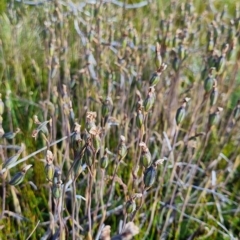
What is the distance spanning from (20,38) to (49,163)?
113 cm

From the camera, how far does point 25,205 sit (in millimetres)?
1124

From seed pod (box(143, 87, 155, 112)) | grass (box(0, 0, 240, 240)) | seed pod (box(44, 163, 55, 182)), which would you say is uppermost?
seed pod (box(143, 87, 155, 112))

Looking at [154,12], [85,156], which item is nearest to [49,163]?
[85,156]

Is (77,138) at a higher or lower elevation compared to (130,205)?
higher

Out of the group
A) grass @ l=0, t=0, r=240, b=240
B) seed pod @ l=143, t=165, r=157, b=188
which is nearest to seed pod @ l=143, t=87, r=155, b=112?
grass @ l=0, t=0, r=240, b=240

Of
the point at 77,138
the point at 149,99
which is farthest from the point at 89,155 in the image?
the point at 149,99

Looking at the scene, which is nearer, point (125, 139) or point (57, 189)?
point (57, 189)

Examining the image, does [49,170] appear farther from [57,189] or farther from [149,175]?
[149,175]

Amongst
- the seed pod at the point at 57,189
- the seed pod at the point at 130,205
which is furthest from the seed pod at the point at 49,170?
the seed pod at the point at 130,205

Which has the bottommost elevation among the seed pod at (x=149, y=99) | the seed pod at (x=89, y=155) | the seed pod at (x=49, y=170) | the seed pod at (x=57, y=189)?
the seed pod at (x=57, y=189)

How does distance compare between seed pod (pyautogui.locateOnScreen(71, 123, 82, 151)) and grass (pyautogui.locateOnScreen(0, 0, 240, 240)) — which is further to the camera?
grass (pyautogui.locateOnScreen(0, 0, 240, 240))

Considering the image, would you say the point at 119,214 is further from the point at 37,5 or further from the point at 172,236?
the point at 37,5

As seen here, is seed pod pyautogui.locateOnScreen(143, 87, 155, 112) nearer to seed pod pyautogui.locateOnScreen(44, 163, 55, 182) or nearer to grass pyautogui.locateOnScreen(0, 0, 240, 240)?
grass pyautogui.locateOnScreen(0, 0, 240, 240)

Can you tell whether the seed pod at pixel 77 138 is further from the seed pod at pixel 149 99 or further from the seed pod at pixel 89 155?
the seed pod at pixel 149 99
